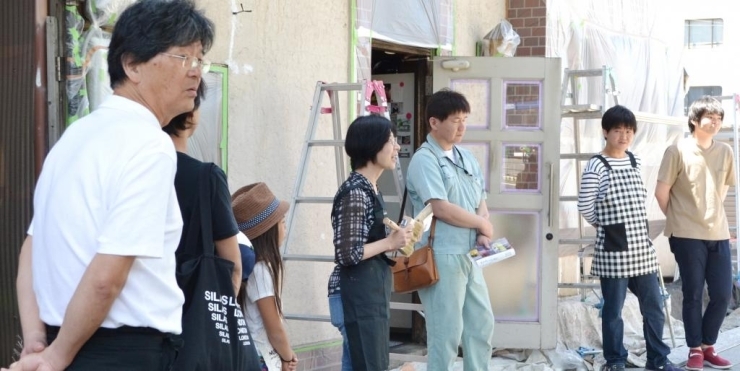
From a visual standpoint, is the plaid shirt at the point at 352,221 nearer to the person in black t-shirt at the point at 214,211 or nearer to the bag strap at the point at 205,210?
the person in black t-shirt at the point at 214,211

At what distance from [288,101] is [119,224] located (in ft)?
14.2

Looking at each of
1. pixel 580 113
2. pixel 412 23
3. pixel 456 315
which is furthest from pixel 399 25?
pixel 456 315

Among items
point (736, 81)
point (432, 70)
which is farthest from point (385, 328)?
point (736, 81)

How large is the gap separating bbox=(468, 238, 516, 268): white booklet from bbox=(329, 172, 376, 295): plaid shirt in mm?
1177

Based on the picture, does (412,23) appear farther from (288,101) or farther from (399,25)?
(288,101)

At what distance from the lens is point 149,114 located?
8.04 ft

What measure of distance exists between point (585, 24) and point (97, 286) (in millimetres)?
8185

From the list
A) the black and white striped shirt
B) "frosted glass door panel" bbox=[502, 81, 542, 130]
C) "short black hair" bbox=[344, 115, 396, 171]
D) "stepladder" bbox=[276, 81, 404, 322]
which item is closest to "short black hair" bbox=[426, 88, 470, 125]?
"stepladder" bbox=[276, 81, 404, 322]

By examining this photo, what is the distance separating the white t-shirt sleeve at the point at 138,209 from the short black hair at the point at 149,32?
30 centimetres

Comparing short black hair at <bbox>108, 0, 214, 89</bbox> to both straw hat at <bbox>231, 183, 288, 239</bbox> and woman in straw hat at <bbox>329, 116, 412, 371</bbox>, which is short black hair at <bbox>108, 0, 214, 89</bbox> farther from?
woman in straw hat at <bbox>329, 116, 412, 371</bbox>

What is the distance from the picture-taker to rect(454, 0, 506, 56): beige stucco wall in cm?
820

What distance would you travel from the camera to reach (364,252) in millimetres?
4570

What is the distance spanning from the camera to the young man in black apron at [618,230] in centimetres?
696

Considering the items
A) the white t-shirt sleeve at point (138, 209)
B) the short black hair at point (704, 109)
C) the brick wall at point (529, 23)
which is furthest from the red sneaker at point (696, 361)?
the white t-shirt sleeve at point (138, 209)
